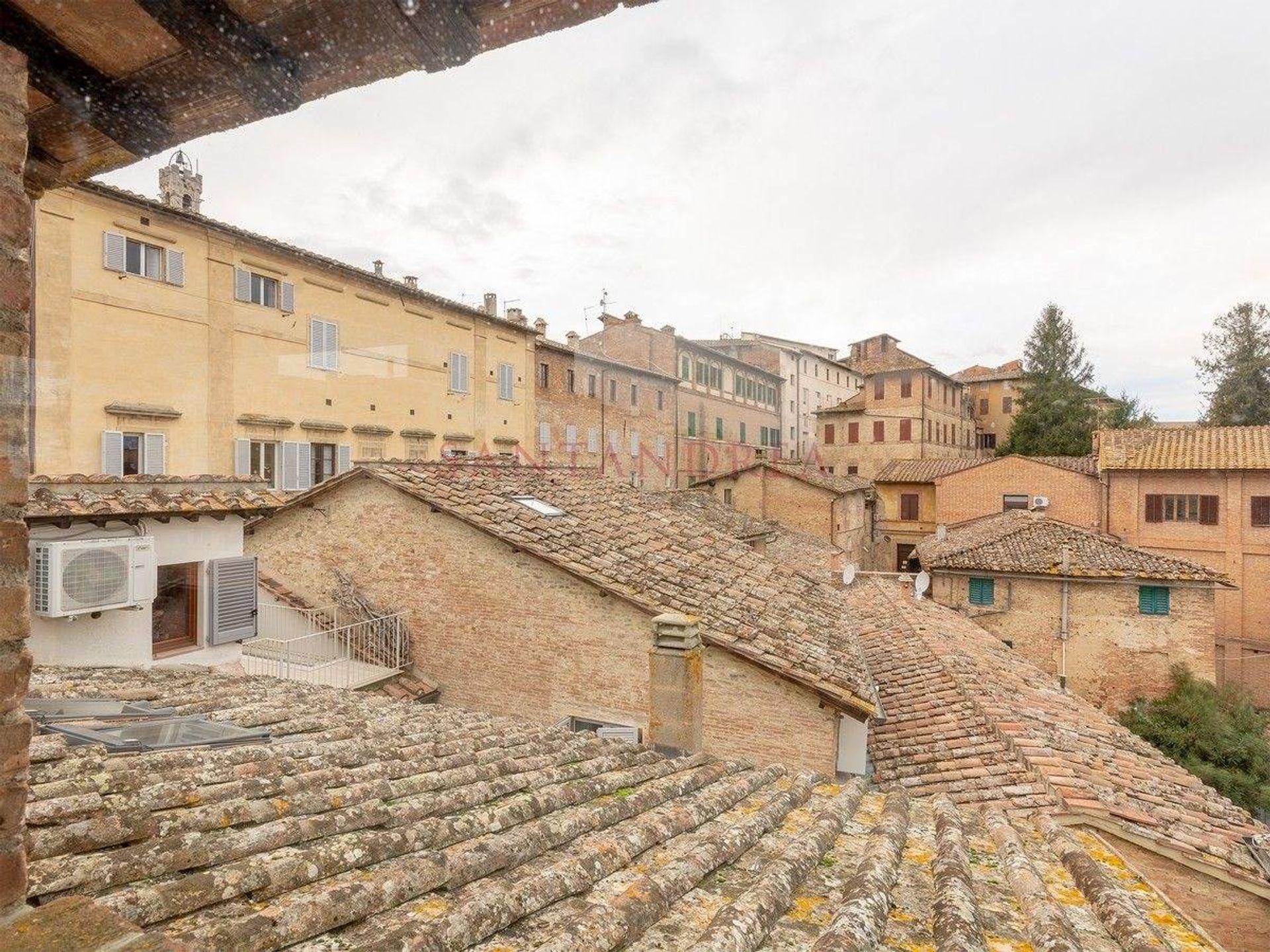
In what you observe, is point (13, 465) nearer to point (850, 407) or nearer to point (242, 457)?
point (242, 457)

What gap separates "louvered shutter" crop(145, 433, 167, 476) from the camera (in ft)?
52.4

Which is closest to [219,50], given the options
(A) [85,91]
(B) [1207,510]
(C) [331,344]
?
(A) [85,91]

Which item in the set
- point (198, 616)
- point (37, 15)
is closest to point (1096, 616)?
point (198, 616)

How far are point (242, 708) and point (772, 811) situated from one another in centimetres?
363

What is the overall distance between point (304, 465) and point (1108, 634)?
22.4 m

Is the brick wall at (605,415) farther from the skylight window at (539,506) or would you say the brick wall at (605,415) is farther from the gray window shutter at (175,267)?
the skylight window at (539,506)

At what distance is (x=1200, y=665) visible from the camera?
1773 centimetres

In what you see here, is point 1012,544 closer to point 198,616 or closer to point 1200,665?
point 1200,665

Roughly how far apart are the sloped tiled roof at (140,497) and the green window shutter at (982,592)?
18.4m

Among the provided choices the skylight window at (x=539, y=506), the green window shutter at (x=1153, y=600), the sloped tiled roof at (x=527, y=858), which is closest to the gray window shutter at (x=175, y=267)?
the skylight window at (x=539, y=506)

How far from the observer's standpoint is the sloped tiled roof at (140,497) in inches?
284

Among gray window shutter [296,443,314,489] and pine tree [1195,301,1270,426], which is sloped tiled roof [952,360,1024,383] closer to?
pine tree [1195,301,1270,426]

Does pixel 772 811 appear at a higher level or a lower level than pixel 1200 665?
higher

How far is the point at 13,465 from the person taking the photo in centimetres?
154
